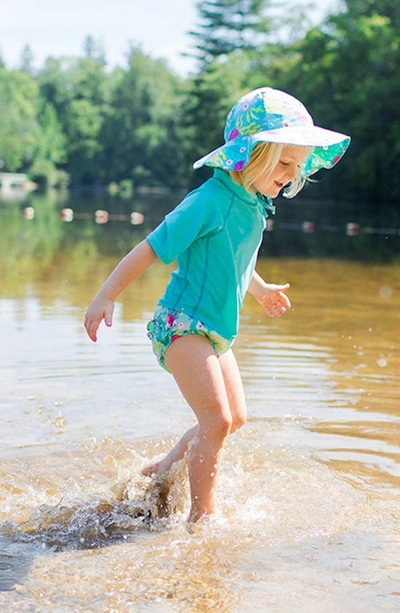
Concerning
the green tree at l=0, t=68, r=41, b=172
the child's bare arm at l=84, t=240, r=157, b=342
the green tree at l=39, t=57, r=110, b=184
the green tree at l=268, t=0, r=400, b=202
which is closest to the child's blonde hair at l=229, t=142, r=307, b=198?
the child's bare arm at l=84, t=240, r=157, b=342

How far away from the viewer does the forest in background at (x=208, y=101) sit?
38156mm

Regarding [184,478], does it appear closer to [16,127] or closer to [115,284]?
[115,284]

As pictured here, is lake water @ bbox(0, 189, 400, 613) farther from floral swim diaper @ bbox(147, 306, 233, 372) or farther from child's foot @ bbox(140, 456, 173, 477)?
floral swim diaper @ bbox(147, 306, 233, 372)

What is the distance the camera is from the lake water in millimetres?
2725

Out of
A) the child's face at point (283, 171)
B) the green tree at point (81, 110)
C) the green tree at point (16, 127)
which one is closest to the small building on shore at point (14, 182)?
the green tree at point (16, 127)

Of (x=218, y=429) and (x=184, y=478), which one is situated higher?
(x=218, y=429)

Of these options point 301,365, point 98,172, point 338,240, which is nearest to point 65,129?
point 98,172

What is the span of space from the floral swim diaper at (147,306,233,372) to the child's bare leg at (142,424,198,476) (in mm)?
422

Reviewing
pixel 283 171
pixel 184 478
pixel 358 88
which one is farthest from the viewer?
pixel 358 88

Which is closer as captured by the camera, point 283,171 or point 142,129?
point 283,171

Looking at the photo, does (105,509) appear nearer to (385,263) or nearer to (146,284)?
(146,284)

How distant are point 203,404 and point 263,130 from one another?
3.27ft

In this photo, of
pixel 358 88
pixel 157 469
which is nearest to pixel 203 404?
pixel 157 469

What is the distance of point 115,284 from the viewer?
2988 millimetres
